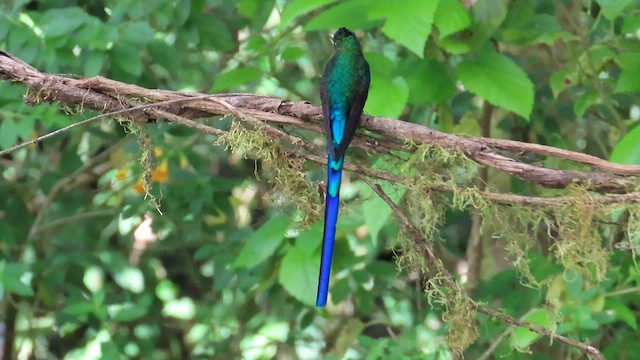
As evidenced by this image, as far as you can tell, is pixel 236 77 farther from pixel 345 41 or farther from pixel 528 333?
pixel 528 333

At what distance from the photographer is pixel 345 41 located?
70.7 inches

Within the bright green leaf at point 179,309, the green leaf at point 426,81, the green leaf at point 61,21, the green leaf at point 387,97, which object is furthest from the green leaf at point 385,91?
the bright green leaf at point 179,309

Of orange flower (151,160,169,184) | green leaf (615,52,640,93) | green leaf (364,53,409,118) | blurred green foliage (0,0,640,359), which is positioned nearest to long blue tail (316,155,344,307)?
blurred green foliage (0,0,640,359)

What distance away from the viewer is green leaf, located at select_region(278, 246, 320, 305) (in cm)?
216

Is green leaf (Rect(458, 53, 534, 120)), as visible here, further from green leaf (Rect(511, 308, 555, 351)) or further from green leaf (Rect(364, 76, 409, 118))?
green leaf (Rect(511, 308, 555, 351))

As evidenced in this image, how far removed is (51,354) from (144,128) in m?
2.50

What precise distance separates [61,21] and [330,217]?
1.05m

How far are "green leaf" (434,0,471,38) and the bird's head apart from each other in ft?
0.58

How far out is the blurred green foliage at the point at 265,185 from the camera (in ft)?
6.58

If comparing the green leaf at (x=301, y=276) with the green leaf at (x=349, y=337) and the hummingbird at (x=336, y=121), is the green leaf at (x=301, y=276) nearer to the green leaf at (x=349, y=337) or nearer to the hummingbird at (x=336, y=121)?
the hummingbird at (x=336, y=121)

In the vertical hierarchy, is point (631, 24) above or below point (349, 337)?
above

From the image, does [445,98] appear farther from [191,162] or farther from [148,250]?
[148,250]

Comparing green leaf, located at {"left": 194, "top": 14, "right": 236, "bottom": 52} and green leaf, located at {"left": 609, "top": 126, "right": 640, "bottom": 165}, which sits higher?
green leaf, located at {"left": 609, "top": 126, "right": 640, "bottom": 165}

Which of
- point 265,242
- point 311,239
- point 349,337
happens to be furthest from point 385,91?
point 349,337
